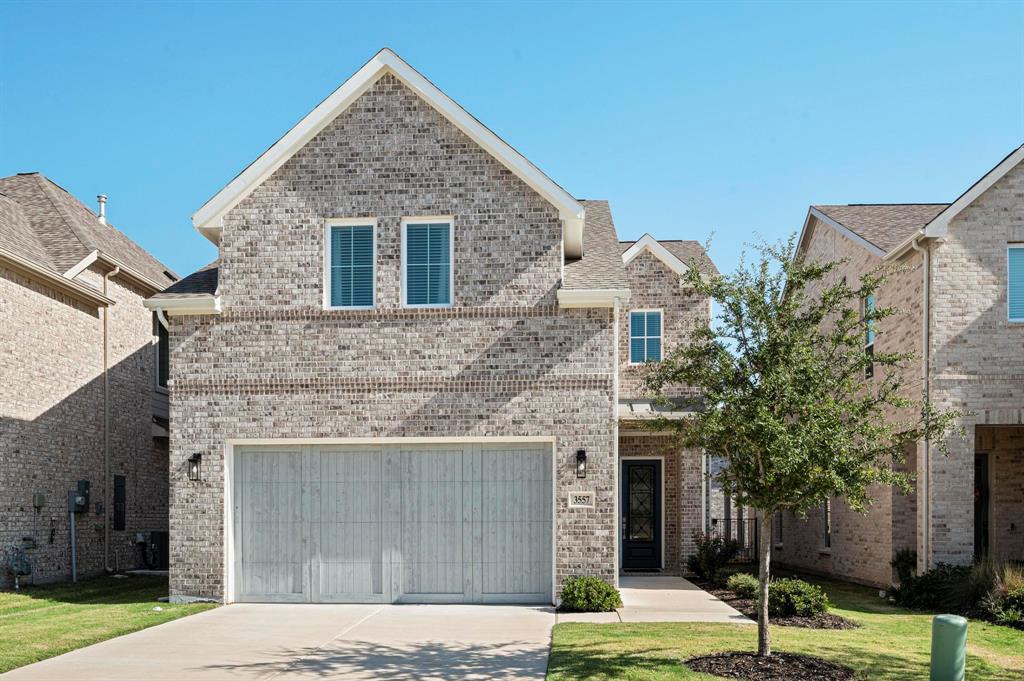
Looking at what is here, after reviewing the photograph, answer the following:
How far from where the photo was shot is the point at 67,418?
65.9ft

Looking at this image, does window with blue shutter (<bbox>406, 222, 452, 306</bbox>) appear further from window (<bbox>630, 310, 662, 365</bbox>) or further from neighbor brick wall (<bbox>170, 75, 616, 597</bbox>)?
window (<bbox>630, 310, 662, 365</bbox>)

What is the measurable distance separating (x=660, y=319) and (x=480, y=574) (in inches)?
345

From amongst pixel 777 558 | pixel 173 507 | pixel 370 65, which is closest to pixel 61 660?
pixel 173 507

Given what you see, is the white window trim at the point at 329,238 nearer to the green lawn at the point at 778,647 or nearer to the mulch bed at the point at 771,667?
the green lawn at the point at 778,647

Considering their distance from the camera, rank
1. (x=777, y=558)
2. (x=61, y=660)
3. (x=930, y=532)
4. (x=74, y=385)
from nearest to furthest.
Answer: (x=61, y=660) < (x=930, y=532) < (x=74, y=385) < (x=777, y=558)

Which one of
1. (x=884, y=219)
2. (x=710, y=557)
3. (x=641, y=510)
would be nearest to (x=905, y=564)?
(x=710, y=557)

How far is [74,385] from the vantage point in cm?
2030

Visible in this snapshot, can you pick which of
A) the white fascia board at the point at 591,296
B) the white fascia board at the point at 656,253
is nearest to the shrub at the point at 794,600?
the white fascia board at the point at 591,296

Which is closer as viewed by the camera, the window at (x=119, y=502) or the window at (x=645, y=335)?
the window at (x=119, y=502)

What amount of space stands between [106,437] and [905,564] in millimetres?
16286

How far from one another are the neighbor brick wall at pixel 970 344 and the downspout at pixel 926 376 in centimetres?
9

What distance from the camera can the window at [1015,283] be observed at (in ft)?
55.3

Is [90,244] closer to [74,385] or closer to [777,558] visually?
[74,385]

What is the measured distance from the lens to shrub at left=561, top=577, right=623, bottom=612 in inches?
573
